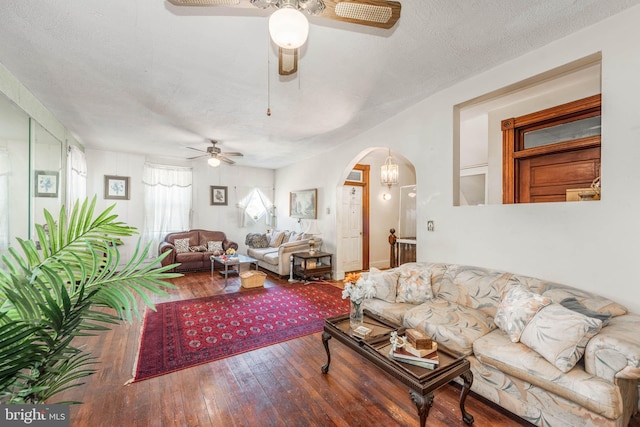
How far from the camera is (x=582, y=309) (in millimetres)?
1877

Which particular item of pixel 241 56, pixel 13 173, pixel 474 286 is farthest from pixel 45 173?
pixel 474 286

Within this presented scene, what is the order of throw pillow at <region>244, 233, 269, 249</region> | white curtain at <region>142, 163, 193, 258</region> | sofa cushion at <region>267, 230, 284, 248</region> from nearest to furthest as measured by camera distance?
white curtain at <region>142, 163, 193, 258</region>, sofa cushion at <region>267, 230, 284, 248</region>, throw pillow at <region>244, 233, 269, 249</region>

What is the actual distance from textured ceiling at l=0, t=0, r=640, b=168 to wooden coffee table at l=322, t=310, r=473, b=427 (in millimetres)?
2270

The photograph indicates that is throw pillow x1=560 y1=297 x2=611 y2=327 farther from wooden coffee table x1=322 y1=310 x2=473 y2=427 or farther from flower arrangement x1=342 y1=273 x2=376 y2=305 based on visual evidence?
flower arrangement x1=342 y1=273 x2=376 y2=305

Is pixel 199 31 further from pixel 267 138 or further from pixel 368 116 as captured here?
pixel 267 138

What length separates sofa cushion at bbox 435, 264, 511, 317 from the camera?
7.72 ft

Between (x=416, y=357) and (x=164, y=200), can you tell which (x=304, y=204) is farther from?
(x=416, y=357)

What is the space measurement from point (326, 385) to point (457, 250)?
1955 mm

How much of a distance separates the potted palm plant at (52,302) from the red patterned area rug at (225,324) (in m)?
1.59

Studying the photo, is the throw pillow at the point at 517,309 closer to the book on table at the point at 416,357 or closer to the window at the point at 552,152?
the book on table at the point at 416,357

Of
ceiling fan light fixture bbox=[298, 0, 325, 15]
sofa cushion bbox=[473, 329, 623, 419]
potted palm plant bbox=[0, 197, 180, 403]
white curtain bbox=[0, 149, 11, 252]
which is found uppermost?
ceiling fan light fixture bbox=[298, 0, 325, 15]

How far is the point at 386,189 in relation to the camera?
647 centimetres

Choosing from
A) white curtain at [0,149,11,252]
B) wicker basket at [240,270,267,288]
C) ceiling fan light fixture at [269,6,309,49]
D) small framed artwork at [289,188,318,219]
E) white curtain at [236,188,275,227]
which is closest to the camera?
ceiling fan light fixture at [269,6,309,49]

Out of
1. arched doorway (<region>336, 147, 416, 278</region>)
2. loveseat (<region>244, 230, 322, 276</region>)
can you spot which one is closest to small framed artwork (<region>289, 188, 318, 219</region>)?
loveseat (<region>244, 230, 322, 276</region>)
